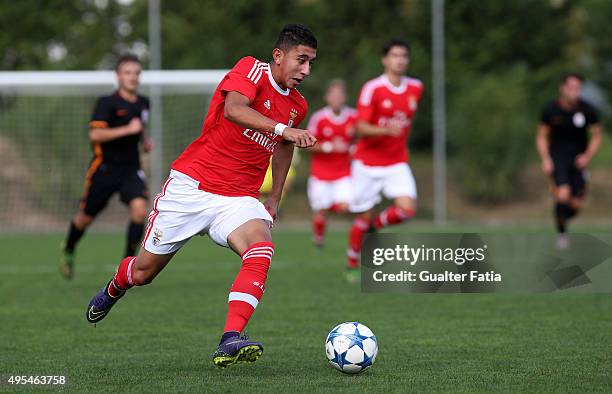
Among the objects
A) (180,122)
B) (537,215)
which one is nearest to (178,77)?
(180,122)

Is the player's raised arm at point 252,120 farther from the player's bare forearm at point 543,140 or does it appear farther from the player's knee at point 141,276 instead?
the player's bare forearm at point 543,140

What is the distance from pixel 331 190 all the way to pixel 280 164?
10.8 meters

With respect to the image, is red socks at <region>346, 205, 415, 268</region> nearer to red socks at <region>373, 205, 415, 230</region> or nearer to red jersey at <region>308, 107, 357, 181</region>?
red socks at <region>373, 205, 415, 230</region>

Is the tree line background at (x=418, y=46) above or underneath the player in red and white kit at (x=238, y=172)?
above

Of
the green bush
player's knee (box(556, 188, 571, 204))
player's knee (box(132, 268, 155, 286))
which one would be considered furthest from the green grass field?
the green bush

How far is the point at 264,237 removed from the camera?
6.09 m

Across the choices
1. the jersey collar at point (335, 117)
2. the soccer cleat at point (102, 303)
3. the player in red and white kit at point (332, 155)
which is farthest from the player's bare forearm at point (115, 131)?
the jersey collar at point (335, 117)

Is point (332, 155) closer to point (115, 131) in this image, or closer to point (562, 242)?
point (562, 242)

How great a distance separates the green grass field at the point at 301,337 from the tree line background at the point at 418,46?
14208 millimetres

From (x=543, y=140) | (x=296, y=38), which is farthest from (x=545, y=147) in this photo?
(x=296, y=38)

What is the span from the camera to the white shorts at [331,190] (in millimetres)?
17453

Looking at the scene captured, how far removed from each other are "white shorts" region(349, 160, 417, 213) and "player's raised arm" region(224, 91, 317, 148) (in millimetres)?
5744

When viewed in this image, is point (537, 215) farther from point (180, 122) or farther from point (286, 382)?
point (286, 382)

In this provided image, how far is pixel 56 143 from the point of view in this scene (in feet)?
77.3
